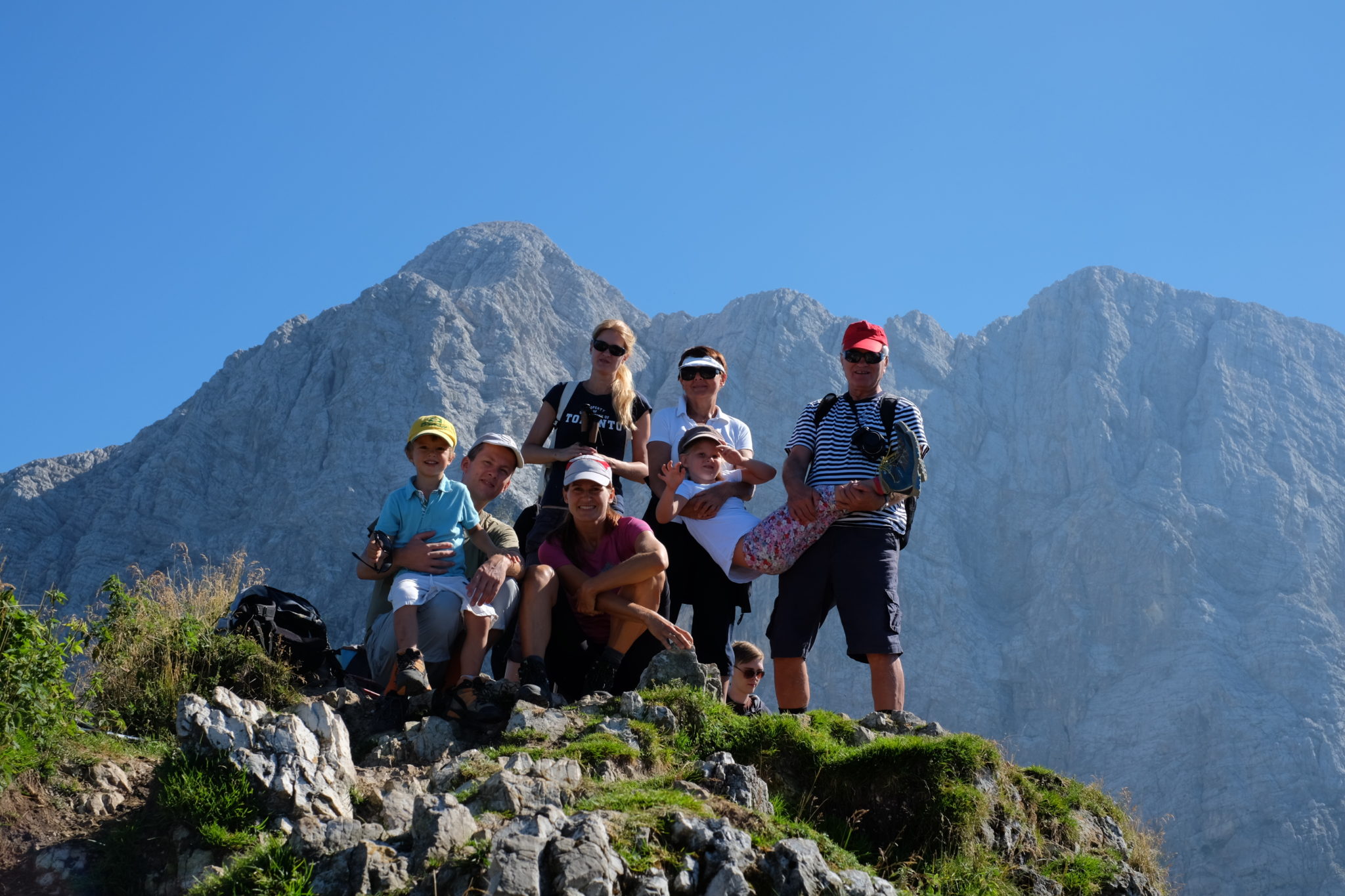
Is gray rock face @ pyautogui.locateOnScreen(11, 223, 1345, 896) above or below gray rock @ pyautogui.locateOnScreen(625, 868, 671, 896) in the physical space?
above

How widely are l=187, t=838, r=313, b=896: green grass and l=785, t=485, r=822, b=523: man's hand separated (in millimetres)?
3741

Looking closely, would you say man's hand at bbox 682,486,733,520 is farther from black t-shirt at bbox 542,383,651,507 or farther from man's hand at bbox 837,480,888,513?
man's hand at bbox 837,480,888,513

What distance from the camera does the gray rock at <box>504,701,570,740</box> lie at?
6004 mm

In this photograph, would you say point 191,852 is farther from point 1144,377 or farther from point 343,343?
point 1144,377

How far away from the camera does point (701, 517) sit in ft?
25.4

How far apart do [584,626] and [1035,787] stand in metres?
3.05

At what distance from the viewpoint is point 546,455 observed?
7941 millimetres

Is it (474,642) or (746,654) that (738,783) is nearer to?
(474,642)

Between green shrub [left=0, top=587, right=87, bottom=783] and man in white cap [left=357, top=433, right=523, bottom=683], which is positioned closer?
green shrub [left=0, top=587, right=87, bottom=783]

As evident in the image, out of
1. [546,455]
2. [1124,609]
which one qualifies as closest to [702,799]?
[546,455]

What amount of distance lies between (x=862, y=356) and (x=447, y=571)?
3.08 meters

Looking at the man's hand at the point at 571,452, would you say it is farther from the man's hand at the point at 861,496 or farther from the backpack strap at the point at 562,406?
the man's hand at the point at 861,496

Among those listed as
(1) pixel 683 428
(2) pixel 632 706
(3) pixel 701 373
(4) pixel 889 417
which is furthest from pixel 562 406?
(2) pixel 632 706

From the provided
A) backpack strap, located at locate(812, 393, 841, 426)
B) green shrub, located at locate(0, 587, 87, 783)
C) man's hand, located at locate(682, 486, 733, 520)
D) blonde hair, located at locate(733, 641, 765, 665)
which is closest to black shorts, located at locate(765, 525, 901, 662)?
man's hand, located at locate(682, 486, 733, 520)
